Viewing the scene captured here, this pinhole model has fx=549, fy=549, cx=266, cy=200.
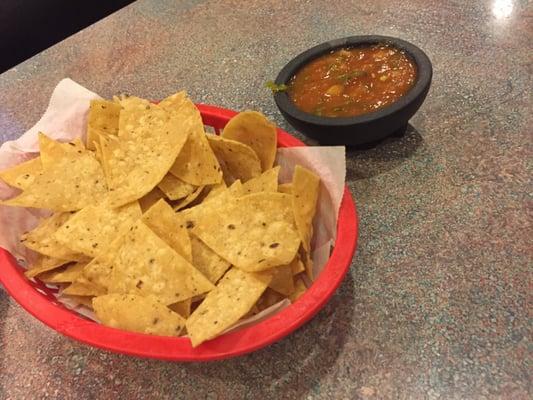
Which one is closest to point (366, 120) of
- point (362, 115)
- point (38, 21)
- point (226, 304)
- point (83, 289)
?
point (362, 115)

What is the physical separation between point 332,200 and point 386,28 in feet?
2.89

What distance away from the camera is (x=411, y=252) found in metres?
1.02

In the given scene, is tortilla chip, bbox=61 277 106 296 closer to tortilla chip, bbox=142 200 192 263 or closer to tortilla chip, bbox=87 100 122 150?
tortilla chip, bbox=142 200 192 263

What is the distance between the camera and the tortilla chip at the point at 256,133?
1026 millimetres

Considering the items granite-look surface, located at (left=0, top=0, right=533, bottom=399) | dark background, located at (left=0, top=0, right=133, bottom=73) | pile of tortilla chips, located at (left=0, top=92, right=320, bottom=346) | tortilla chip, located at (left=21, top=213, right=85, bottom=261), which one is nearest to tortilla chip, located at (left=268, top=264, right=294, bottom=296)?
pile of tortilla chips, located at (left=0, top=92, right=320, bottom=346)

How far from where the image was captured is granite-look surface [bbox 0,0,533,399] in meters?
0.87

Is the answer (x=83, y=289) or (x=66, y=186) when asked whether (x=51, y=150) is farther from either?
(x=83, y=289)

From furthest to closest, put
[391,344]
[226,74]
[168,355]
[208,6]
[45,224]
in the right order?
[208,6]
[226,74]
[45,224]
[391,344]
[168,355]

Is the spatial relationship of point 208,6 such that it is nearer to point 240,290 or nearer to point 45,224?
point 45,224

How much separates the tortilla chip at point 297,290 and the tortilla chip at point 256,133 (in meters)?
0.25

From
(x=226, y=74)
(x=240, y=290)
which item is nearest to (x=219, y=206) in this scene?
(x=240, y=290)

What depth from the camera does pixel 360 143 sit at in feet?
3.84

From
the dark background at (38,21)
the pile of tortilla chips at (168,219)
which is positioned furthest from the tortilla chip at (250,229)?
the dark background at (38,21)

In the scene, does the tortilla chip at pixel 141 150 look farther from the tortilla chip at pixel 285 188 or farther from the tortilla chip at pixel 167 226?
the tortilla chip at pixel 285 188
